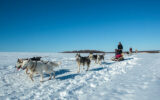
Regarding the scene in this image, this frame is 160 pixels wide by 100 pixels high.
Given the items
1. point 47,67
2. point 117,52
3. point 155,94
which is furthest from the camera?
point 117,52

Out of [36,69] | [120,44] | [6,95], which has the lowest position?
[6,95]

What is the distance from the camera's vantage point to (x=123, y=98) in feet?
12.5

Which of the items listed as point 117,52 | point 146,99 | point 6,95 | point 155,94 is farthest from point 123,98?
point 117,52

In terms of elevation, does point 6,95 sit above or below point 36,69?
below

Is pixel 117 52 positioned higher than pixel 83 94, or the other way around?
pixel 117 52

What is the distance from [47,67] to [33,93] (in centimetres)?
249

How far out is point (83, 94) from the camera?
4.43 metres

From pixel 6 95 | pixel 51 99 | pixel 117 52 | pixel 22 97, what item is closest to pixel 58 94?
pixel 51 99

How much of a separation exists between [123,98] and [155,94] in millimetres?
1014

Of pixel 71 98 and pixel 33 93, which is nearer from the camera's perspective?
pixel 71 98

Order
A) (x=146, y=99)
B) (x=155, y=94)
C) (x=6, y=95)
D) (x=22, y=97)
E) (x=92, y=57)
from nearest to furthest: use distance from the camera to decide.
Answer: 1. (x=146, y=99)
2. (x=155, y=94)
3. (x=22, y=97)
4. (x=6, y=95)
5. (x=92, y=57)

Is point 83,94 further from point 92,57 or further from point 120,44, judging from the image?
point 120,44

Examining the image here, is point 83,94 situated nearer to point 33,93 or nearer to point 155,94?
point 33,93

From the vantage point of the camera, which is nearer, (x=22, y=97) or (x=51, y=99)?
(x=51, y=99)
